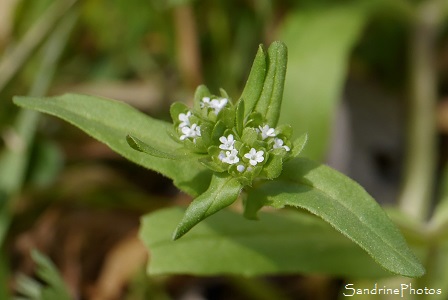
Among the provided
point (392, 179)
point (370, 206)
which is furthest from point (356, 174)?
point (370, 206)

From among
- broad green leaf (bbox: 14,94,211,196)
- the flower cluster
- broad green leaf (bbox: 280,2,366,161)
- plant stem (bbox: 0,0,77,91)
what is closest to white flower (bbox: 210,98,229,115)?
the flower cluster

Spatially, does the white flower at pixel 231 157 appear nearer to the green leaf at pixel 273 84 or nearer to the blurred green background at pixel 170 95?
the green leaf at pixel 273 84

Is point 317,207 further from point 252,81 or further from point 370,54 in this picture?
point 370,54

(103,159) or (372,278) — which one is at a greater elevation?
(103,159)

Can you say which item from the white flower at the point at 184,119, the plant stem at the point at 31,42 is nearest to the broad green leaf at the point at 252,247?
the white flower at the point at 184,119

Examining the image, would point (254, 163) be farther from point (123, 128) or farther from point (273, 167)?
point (123, 128)
